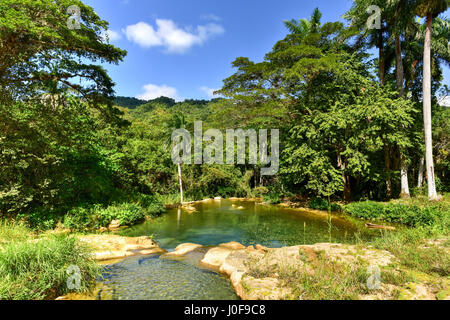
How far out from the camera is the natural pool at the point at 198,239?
16.3ft

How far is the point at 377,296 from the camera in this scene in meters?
3.70

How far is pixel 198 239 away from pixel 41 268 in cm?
644

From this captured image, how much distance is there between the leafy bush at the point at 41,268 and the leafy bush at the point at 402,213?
11524mm

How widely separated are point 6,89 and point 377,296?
10.9 m

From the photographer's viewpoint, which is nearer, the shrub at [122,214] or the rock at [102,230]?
the rock at [102,230]

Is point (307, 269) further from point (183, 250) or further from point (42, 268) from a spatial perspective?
point (42, 268)

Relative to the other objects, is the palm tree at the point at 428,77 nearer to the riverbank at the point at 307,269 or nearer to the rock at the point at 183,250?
the riverbank at the point at 307,269

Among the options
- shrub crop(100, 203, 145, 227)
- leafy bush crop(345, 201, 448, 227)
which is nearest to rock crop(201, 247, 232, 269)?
shrub crop(100, 203, 145, 227)

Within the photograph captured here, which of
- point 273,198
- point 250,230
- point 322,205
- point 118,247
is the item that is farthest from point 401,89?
point 118,247

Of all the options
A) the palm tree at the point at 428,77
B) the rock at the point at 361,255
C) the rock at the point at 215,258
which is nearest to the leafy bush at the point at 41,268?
the rock at the point at 215,258

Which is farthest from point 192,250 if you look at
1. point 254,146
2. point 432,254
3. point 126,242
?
point 254,146

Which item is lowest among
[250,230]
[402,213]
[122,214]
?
[250,230]

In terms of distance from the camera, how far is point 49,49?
7.38m

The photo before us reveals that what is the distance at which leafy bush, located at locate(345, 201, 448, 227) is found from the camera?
9.35 m
